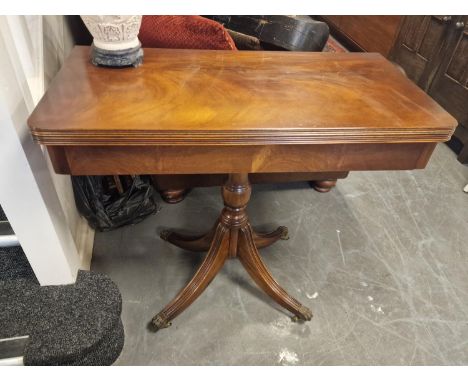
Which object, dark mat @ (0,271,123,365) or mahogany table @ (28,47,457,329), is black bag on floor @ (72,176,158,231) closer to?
dark mat @ (0,271,123,365)

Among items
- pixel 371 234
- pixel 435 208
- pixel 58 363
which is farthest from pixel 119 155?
pixel 435 208

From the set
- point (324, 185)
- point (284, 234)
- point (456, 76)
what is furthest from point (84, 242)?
point (456, 76)

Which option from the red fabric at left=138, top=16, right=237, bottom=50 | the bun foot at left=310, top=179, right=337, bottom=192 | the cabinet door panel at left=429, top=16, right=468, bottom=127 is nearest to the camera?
the red fabric at left=138, top=16, right=237, bottom=50

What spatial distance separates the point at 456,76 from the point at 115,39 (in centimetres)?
197

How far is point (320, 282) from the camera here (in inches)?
49.3

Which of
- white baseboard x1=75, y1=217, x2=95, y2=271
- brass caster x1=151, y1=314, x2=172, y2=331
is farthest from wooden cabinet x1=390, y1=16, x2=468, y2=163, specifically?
white baseboard x1=75, y1=217, x2=95, y2=271

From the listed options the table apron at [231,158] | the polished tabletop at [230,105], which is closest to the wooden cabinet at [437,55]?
the polished tabletop at [230,105]

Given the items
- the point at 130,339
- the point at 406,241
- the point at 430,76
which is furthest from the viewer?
the point at 430,76

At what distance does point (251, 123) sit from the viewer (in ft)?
2.06

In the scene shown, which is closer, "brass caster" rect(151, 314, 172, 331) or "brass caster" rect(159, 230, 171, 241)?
"brass caster" rect(151, 314, 172, 331)

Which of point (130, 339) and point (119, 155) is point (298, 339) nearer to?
point (130, 339)

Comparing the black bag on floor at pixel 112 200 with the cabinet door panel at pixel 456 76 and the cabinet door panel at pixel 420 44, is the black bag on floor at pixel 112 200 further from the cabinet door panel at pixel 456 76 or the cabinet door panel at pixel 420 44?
the cabinet door panel at pixel 420 44

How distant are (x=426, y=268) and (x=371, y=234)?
23cm

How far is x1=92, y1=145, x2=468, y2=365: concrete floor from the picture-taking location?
1062mm
